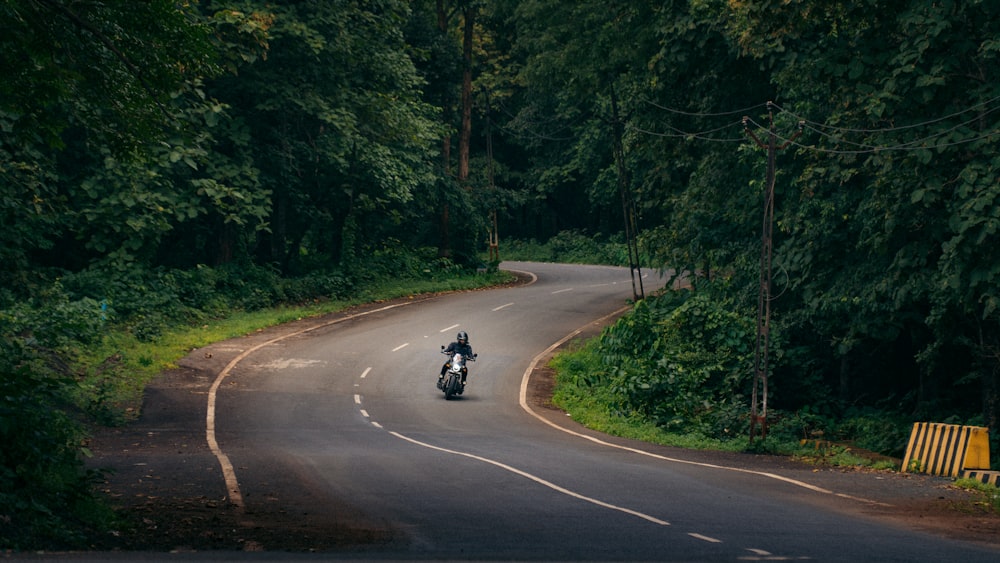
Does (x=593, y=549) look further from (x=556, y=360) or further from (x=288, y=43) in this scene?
(x=288, y=43)

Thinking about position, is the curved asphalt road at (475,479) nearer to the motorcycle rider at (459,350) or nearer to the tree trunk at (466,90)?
the motorcycle rider at (459,350)

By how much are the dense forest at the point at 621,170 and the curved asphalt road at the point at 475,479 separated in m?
3.66

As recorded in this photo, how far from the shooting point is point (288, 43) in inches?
1448

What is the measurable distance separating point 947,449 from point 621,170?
22.3 meters

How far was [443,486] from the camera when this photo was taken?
1458 cm

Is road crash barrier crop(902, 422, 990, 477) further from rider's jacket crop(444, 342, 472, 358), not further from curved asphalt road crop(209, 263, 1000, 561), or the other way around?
rider's jacket crop(444, 342, 472, 358)

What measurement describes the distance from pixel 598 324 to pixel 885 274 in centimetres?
1817

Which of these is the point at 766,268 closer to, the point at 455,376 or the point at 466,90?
the point at 455,376

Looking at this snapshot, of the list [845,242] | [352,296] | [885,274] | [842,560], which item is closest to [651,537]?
[842,560]

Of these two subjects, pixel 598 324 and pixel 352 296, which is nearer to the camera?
pixel 598 324

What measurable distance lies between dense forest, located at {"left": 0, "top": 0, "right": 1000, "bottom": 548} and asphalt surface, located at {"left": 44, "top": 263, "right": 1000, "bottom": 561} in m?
2.18

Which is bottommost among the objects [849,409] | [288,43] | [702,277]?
[849,409]

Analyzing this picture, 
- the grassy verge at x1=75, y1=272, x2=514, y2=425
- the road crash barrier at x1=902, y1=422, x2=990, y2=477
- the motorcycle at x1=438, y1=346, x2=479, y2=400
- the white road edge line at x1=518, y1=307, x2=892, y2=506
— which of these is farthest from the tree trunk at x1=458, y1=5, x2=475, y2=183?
the road crash barrier at x1=902, y1=422, x2=990, y2=477

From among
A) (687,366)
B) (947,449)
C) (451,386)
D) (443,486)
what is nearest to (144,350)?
(451,386)
